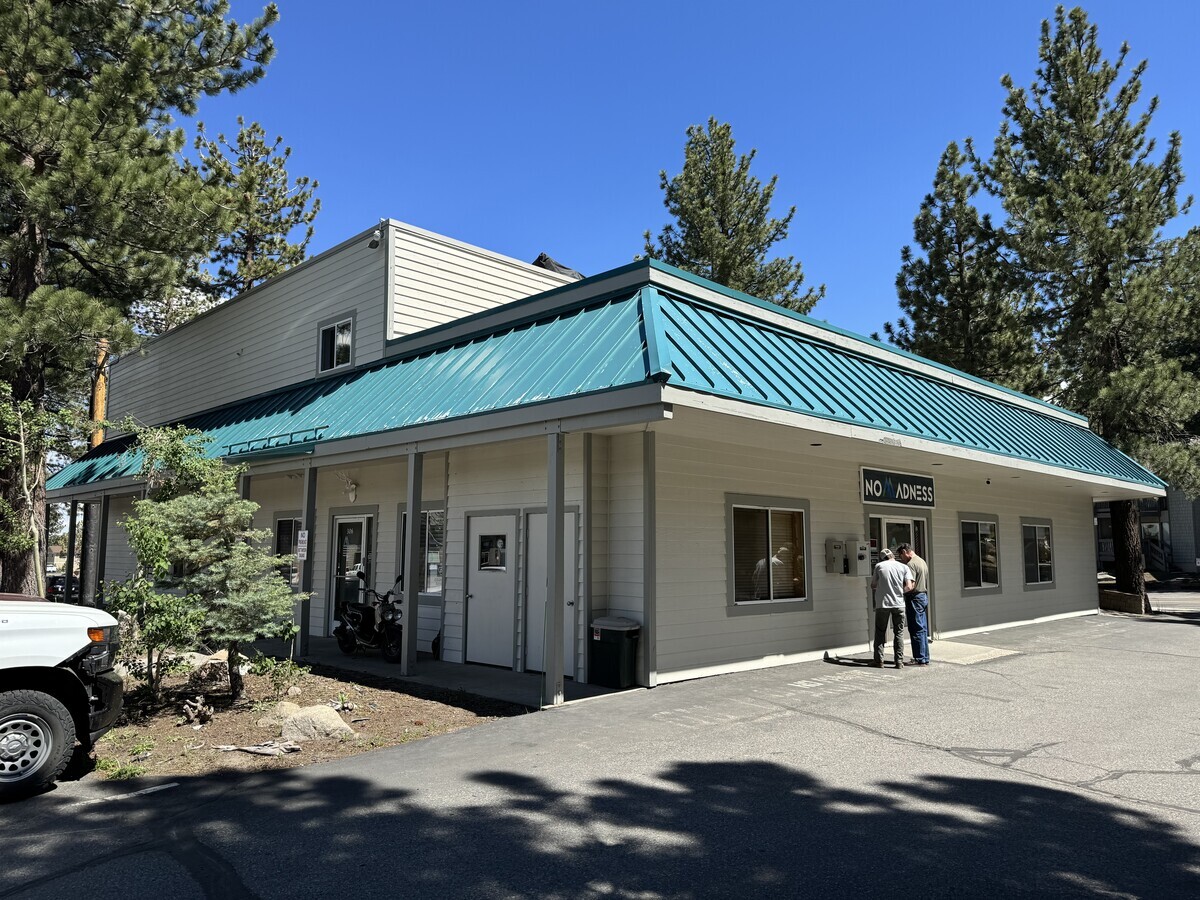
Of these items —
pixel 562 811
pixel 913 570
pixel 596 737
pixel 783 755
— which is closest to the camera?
pixel 562 811

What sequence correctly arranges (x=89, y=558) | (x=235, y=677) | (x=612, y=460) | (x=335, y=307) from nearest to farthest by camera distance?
(x=235, y=677) < (x=612, y=460) < (x=335, y=307) < (x=89, y=558)

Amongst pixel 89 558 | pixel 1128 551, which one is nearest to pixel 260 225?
pixel 89 558

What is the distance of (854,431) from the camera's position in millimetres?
10000

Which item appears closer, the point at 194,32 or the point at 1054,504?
the point at 194,32

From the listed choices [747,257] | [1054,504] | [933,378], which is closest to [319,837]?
[933,378]

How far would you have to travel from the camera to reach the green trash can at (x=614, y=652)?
30.6 ft

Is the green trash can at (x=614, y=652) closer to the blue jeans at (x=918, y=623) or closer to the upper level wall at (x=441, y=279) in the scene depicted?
the blue jeans at (x=918, y=623)

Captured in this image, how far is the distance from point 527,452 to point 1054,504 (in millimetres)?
14491

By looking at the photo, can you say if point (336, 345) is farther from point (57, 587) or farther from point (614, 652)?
point (57, 587)

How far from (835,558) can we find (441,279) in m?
8.47

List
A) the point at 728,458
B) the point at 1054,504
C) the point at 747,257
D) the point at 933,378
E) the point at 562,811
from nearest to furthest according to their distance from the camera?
the point at 562,811 < the point at 728,458 < the point at 933,378 < the point at 1054,504 < the point at 747,257

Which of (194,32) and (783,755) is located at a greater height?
(194,32)

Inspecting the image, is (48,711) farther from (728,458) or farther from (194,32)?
(194,32)

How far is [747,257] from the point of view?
2919 centimetres
